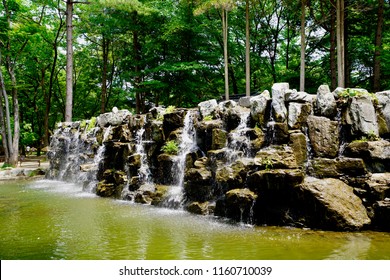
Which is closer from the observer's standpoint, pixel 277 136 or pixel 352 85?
pixel 277 136

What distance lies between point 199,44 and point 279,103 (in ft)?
45.3

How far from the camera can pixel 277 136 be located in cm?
904

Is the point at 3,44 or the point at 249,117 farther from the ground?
the point at 3,44

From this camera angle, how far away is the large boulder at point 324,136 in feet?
28.4

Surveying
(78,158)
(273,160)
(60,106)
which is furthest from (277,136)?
(60,106)

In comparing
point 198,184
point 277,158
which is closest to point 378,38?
point 277,158

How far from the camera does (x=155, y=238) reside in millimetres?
6816

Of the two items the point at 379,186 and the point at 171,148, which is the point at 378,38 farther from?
the point at 171,148

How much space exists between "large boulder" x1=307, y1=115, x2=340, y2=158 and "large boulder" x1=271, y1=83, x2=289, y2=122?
0.76 metres

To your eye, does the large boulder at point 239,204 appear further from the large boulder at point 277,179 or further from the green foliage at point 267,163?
the green foliage at point 267,163

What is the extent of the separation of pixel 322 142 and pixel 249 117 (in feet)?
7.97

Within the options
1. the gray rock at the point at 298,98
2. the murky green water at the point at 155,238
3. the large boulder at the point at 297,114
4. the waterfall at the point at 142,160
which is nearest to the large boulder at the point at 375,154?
the large boulder at the point at 297,114

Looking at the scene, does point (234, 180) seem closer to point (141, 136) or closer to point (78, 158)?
point (141, 136)

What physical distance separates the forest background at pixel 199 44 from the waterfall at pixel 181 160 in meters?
6.07
